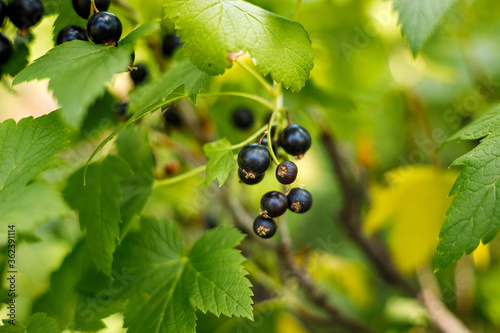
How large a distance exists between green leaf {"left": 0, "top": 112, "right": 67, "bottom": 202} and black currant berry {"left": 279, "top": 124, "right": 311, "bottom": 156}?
0.49m

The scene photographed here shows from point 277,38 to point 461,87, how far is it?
1652 mm

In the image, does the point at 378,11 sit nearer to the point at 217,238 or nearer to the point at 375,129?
the point at 375,129

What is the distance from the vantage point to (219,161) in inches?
34.9

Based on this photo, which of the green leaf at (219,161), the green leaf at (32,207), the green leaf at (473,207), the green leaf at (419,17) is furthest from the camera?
the green leaf at (419,17)

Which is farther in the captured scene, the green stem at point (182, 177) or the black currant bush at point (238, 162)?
the green stem at point (182, 177)

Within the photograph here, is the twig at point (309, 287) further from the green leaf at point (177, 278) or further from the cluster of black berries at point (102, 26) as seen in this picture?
the cluster of black berries at point (102, 26)

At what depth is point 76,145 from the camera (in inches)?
63.8

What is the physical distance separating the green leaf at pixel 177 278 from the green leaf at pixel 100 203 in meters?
0.10

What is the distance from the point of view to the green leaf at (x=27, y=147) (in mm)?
812

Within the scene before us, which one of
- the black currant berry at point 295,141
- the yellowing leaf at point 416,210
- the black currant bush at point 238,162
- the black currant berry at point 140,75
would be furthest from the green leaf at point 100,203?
the yellowing leaf at point 416,210

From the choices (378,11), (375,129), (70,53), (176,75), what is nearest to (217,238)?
(176,75)

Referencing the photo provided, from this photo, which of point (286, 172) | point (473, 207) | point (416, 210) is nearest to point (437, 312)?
point (416, 210)

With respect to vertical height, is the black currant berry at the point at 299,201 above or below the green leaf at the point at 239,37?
below

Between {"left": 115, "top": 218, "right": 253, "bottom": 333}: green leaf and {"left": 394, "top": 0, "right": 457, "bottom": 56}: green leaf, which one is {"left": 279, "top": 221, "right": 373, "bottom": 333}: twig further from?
{"left": 394, "top": 0, "right": 457, "bottom": 56}: green leaf
